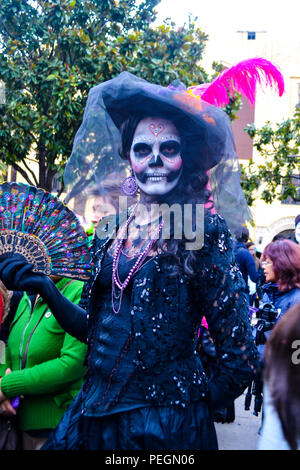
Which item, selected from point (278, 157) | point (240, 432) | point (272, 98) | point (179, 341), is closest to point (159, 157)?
point (179, 341)

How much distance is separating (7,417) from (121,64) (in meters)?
6.70

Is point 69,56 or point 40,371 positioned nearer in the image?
point 40,371

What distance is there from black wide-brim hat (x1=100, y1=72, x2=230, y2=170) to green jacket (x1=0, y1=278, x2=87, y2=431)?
3.08ft

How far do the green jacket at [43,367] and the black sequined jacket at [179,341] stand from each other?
556 millimetres

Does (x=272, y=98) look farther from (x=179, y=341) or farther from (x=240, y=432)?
(x=179, y=341)

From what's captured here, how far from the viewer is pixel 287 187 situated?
11953 mm

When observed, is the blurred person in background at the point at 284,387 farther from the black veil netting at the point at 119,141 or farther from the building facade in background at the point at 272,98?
the building facade in background at the point at 272,98

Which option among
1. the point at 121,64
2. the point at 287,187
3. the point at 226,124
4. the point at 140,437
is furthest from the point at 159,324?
the point at 287,187

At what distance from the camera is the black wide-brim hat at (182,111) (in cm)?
173

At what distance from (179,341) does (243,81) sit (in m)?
1.37

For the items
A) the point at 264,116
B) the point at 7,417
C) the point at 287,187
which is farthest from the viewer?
the point at 264,116

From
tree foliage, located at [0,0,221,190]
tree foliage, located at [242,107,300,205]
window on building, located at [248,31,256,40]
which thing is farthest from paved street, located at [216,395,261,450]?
window on building, located at [248,31,256,40]

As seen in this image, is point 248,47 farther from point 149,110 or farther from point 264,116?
point 149,110

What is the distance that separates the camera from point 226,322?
1596 mm
